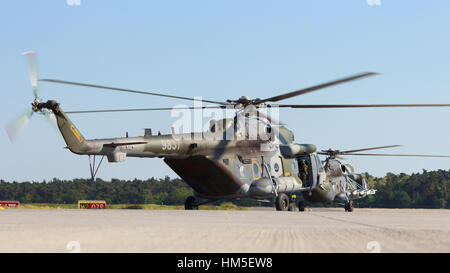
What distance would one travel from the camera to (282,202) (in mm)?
33312

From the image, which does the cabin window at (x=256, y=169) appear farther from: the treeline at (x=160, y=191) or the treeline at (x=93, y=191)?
the treeline at (x=93, y=191)

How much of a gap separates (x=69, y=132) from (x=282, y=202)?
42.0ft

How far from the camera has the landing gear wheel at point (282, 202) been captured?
33156mm

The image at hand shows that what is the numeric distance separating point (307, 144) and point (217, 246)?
1105 inches

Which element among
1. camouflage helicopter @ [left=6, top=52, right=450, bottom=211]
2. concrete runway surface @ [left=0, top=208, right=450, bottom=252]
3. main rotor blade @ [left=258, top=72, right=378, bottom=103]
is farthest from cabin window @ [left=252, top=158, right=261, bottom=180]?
concrete runway surface @ [left=0, top=208, right=450, bottom=252]

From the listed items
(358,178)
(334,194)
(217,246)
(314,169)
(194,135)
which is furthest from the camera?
(358,178)

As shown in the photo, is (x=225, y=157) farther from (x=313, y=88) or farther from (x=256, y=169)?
(x=313, y=88)

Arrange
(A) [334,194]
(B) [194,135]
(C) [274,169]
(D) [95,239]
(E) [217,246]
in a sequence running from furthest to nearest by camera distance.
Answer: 1. (A) [334,194]
2. (C) [274,169]
3. (B) [194,135]
4. (D) [95,239]
5. (E) [217,246]

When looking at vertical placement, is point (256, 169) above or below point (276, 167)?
below

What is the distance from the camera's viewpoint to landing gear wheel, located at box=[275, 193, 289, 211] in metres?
33.2

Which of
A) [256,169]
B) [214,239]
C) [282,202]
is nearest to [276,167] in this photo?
[256,169]
